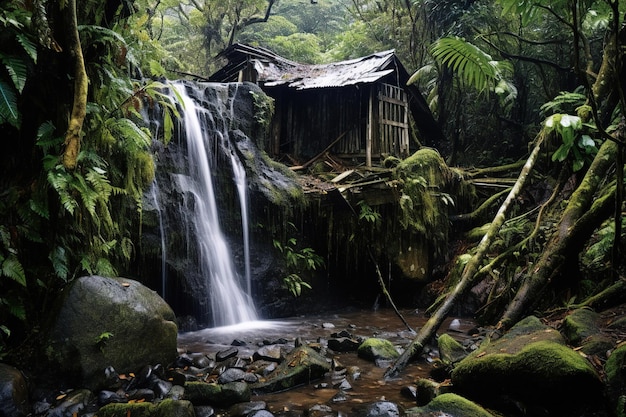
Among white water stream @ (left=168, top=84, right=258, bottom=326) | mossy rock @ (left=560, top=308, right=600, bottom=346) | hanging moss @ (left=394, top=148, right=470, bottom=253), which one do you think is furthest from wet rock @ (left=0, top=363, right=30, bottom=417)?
hanging moss @ (left=394, top=148, right=470, bottom=253)

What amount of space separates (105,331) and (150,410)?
1.32 meters

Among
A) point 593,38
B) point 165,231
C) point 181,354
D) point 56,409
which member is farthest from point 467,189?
point 56,409

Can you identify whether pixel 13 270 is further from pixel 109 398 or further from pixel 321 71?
pixel 321 71

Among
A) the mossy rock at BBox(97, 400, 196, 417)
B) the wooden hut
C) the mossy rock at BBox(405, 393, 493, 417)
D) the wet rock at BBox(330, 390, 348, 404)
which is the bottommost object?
the wet rock at BBox(330, 390, 348, 404)

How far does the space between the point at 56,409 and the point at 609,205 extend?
599 centimetres

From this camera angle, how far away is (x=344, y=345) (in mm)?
6234

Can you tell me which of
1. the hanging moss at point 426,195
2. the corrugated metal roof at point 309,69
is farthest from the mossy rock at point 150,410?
the corrugated metal roof at point 309,69

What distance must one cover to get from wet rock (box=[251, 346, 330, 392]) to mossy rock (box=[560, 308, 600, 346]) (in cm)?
256

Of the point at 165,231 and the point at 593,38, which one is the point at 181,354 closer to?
the point at 165,231

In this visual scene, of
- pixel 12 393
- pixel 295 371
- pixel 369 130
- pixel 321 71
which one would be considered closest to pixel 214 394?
pixel 295 371

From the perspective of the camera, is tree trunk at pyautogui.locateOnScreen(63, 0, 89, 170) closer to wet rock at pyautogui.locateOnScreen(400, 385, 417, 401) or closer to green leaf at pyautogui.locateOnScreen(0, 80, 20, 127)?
green leaf at pyautogui.locateOnScreen(0, 80, 20, 127)

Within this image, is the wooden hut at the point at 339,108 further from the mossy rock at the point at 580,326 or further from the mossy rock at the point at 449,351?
the mossy rock at the point at 580,326

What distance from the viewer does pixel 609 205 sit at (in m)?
5.09

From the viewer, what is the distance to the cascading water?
25.7 ft
